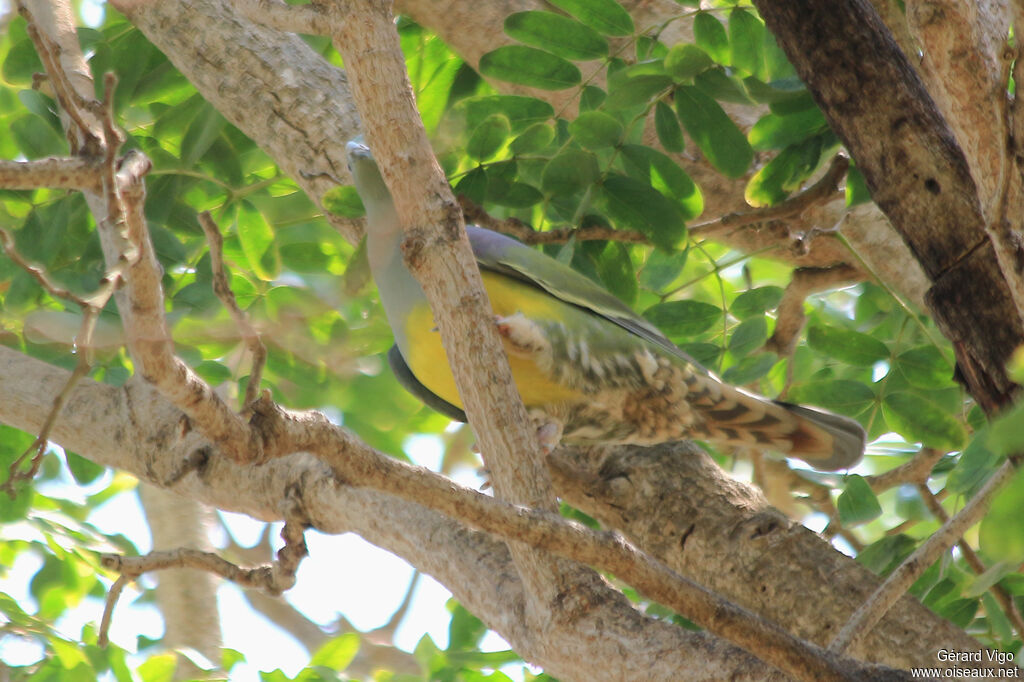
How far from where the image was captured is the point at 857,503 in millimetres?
2516

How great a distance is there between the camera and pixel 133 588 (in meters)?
4.93

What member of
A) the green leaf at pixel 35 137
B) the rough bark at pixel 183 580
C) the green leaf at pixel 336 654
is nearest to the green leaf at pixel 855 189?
the green leaf at pixel 336 654

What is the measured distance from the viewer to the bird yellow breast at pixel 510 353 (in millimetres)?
2461

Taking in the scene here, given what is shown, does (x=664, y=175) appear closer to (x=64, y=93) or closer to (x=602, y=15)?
(x=602, y=15)

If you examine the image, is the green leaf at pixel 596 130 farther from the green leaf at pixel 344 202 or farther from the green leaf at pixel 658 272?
the green leaf at pixel 344 202

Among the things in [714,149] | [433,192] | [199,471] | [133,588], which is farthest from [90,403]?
[133,588]

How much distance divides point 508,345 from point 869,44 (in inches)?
41.8

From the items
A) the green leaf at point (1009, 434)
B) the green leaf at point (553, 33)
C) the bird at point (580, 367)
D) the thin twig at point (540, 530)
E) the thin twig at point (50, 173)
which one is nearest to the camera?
the green leaf at point (1009, 434)

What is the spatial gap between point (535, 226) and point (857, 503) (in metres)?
1.38

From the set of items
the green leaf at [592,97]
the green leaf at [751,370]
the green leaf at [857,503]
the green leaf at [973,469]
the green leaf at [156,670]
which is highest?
the green leaf at [592,97]

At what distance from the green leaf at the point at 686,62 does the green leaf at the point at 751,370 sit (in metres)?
0.82

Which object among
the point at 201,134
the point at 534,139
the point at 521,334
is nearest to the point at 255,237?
the point at 201,134

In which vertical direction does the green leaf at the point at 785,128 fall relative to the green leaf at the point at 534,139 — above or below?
below

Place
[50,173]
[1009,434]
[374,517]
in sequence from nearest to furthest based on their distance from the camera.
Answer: [1009,434], [50,173], [374,517]
